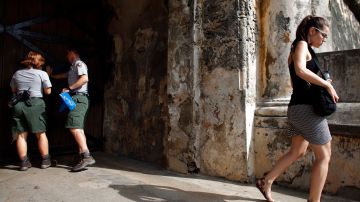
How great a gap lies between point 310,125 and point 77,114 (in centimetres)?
268

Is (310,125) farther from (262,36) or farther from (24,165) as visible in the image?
(24,165)

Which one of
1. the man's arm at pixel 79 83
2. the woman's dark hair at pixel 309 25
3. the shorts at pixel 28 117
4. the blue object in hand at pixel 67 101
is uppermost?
the woman's dark hair at pixel 309 25

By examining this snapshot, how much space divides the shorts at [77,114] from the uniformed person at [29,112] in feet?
1.21

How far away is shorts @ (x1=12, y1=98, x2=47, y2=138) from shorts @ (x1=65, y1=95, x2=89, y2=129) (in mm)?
369

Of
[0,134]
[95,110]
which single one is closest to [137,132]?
[95,110]

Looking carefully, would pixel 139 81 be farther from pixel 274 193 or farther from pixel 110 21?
pixel 274 193

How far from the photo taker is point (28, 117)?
13.9ft

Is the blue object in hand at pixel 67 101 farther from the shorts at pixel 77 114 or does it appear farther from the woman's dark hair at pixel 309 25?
the woman's dark hair at pixel 309 25

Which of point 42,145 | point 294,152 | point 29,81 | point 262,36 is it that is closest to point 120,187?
point 42,145

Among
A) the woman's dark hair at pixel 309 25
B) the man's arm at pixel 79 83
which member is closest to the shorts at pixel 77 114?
the man's arm at pixel 79 83

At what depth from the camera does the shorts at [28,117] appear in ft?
13.9

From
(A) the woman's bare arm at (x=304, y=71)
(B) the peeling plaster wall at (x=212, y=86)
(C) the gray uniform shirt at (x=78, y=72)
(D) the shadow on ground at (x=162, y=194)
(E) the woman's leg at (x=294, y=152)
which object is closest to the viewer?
(A) the woman's bare arm at (x=304, y=71)

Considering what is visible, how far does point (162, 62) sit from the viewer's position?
15.5 feet

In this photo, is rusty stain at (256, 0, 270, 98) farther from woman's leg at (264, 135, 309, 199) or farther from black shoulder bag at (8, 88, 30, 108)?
black shoulder bag at (8, 88, 30, 108)
